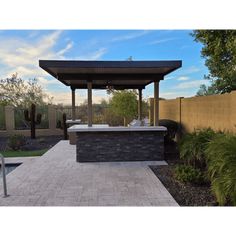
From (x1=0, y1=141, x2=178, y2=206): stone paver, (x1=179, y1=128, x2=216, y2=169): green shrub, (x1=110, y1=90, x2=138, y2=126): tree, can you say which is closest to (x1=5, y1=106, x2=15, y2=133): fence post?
(x1=110, y1=90, x2=138, y2=126): tree

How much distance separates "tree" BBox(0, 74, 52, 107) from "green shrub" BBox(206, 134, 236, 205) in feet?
50.6

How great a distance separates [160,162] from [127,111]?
11.8ft

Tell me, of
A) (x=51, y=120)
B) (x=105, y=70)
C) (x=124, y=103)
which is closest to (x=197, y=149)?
(x=105, y=70)

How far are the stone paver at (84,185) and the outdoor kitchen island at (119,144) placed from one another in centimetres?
30

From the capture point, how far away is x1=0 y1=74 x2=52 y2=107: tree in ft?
57.4

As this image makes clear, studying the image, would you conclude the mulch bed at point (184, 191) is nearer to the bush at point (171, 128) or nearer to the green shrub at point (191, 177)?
the green shrub at point (191, 177)

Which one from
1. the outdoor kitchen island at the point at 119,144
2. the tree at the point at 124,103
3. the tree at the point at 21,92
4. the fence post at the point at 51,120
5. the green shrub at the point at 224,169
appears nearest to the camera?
the green shrub at the point at 224,169

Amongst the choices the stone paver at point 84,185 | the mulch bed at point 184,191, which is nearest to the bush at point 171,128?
the stone paver at point 84,185

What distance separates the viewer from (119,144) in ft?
23.6

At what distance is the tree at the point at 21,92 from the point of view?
17.5 m
